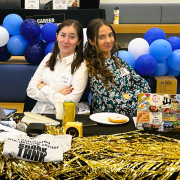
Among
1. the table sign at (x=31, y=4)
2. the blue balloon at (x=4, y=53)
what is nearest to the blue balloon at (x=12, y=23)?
the blue balloon at (x=4, y=53)

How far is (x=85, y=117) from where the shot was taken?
1548mm

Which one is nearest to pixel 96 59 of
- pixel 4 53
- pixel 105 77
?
pixel 105 77

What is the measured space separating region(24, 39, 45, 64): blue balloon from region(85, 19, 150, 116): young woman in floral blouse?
1.26 m

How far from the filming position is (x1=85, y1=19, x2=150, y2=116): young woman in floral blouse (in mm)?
1879

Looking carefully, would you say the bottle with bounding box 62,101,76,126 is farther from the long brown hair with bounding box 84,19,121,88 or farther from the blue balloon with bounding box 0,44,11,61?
the blue balloon with bounding box 0,44,11,61

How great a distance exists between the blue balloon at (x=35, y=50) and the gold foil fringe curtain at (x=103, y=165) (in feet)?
6.93

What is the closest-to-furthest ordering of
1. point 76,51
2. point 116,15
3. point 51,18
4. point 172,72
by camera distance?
point 76,51 → point 172,72 → point 51,18 → point 116,15

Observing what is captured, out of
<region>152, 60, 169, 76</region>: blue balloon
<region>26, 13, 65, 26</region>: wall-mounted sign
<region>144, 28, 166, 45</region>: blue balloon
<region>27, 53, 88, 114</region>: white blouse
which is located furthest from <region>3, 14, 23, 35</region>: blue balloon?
<region>152, 60, 169, 76</region>: blue balloon

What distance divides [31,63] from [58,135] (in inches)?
89.3

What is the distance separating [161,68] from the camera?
3.17 meters

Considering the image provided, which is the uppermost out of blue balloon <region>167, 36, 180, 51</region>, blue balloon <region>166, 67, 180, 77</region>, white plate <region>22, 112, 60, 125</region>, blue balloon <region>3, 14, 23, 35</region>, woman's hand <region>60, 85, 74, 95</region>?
blue balloon <region>3, 14, 23, 35</region>

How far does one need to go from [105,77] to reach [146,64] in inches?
46.8

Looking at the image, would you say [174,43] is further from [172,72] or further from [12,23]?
[12,23]

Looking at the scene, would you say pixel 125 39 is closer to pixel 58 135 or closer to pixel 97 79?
pixel 97 79
